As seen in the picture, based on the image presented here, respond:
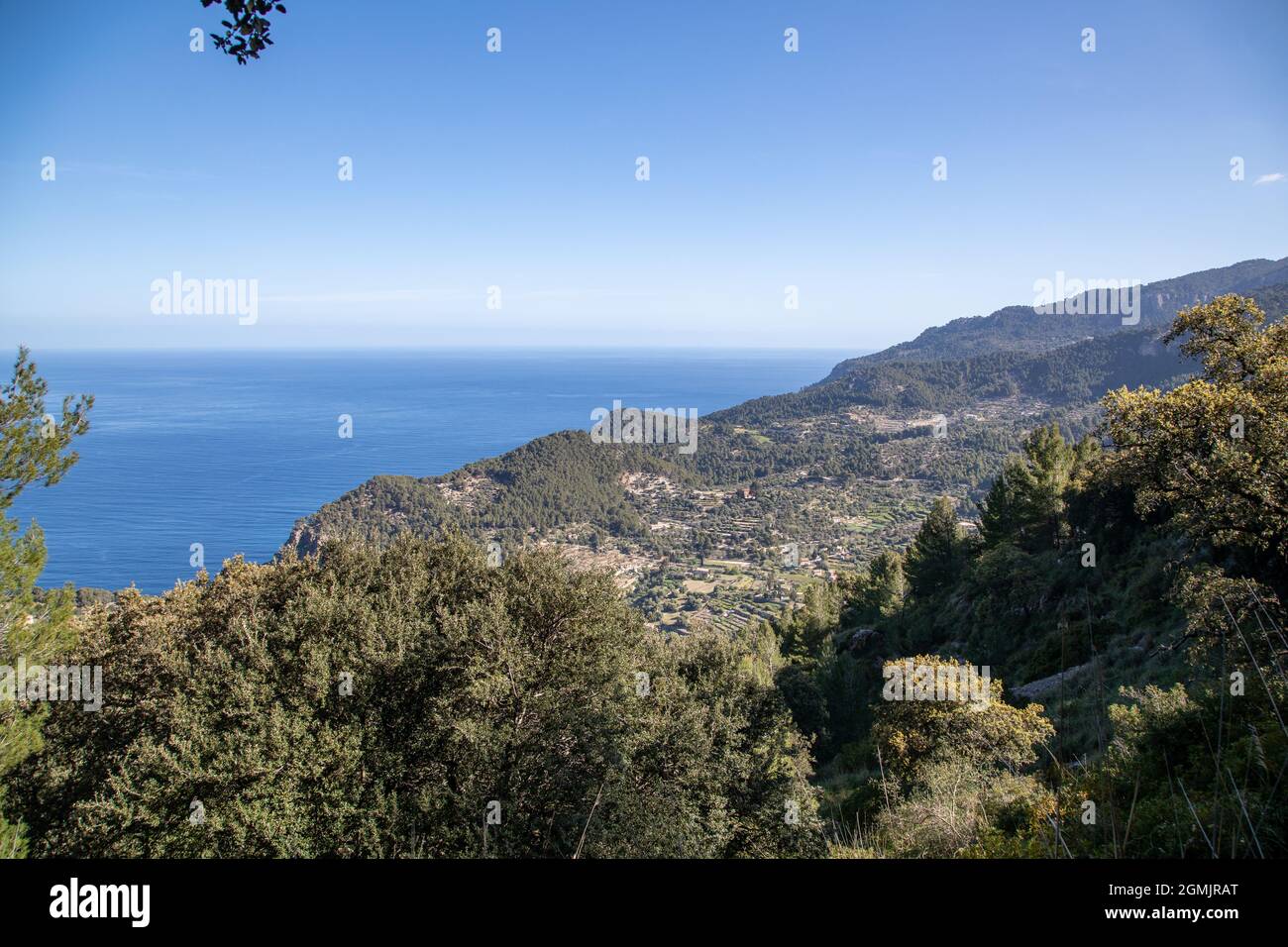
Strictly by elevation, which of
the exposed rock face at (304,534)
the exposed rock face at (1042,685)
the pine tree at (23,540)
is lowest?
the exposed rock face at (304,534)

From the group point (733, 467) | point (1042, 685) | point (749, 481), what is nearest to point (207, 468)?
point (749, 481)

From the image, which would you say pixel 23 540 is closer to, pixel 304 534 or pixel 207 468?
pixel 304 534

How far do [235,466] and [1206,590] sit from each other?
445 feet

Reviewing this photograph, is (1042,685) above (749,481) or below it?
above

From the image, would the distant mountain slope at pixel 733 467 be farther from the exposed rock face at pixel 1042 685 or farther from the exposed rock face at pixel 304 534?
the exposed rock face at pixel 1042 685

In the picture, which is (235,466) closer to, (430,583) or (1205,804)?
(430,583)

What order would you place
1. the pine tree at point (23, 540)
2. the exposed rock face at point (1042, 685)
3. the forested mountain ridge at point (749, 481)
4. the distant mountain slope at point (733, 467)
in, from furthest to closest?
the forested mountain ridge at point (749, 481), the distant mountain slope at point (733, 467), the exposed rock face at point (1042, 685), the pine tree at point (23, 540)

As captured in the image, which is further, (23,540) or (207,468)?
(207,468)

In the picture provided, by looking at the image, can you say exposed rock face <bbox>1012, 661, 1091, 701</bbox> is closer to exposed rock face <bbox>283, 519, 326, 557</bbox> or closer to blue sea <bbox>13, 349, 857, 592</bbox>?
blue sea <bbox>13, 349, 857, 592</bbox>

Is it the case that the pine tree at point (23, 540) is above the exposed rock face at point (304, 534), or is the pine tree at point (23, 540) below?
above

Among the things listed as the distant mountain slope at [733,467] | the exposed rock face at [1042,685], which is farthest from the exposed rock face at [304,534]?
the exposed rock face at [1042,685]

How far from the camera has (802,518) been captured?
418 ft

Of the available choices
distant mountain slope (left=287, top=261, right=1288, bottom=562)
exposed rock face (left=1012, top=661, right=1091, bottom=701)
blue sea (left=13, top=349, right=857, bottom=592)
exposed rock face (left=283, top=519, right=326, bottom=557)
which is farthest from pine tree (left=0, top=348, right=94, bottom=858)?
distant mountain slope (left=287, top=261, right=1288, bottom=562)

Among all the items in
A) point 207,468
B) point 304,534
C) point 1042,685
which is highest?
point 207,468
